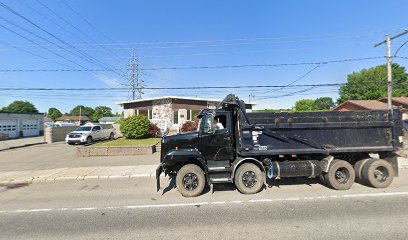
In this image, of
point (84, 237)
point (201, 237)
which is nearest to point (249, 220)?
point (201, 237)

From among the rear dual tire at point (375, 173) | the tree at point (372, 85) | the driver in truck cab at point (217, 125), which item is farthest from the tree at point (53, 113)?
the rear dual tire at point (375, 173)

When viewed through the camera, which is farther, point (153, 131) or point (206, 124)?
point (153, 131)

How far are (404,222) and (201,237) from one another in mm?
4044

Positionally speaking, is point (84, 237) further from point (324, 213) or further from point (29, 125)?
point (29, 125)

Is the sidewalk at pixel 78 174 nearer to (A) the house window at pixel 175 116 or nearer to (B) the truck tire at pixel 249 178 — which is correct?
(B) the truck tire at pixel 249 178

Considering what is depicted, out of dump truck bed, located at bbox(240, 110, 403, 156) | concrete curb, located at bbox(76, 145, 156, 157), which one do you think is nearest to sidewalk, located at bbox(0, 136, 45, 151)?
concrete curb, located at bbox(76, 145, 156, 157)

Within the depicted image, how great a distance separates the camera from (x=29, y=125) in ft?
117

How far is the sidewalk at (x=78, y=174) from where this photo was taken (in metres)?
9.13

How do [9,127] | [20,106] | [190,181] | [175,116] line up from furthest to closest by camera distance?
[20,106], [9,127], [175,116], [190,181]

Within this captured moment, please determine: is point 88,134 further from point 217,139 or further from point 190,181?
point 217,139

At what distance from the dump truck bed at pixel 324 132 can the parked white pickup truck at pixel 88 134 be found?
1948cm

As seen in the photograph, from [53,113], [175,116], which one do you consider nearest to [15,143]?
[175,116]

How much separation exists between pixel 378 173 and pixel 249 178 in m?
4.16

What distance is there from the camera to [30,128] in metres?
35.9
